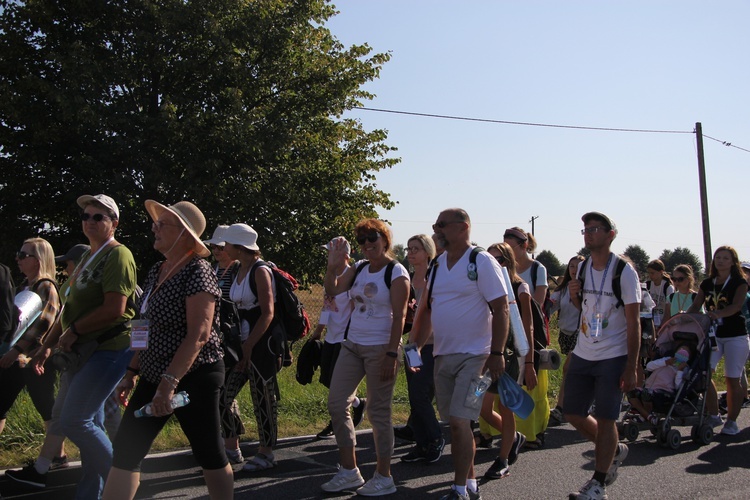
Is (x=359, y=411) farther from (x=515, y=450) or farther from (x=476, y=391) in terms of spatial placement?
(x=476, y=391)

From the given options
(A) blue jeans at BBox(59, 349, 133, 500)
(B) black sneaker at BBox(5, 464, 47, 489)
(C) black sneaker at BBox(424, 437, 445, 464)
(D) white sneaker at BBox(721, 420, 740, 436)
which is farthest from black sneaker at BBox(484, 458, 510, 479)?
(B) black sneaker at BBox(5, 464, 47, 489)

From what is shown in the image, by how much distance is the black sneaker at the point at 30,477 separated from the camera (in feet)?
18.2

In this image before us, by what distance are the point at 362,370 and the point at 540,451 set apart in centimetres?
238

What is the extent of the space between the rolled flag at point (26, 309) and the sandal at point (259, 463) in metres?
2.01

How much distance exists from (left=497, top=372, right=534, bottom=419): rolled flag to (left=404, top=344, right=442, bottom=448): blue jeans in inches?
51.3

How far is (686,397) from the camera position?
7.70 m

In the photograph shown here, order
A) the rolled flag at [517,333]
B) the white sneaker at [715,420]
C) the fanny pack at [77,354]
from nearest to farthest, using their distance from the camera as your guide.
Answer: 1. the fanny pack at [77,354]
2. the rolled flag at [517,333]
3. the white sneaker at [715,420]

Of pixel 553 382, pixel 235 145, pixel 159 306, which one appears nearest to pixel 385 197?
Answer: pixel 235 145

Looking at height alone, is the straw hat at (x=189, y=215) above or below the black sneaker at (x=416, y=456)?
above

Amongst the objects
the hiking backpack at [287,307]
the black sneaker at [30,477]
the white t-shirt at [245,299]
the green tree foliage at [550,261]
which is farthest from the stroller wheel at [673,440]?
the green tree foliage at [550,261]

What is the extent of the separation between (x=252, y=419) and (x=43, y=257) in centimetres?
294

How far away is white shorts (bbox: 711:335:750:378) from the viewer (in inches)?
319

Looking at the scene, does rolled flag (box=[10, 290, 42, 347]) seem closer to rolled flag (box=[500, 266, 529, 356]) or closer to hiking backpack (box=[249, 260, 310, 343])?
hiking backpack (box=[249, 260, 310, 343])

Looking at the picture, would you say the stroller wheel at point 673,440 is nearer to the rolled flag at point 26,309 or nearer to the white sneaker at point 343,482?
the white sneaker at point 343,482
